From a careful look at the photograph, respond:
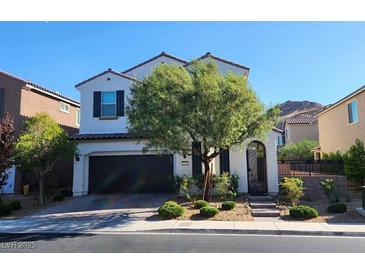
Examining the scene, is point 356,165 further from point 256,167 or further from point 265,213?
point 265,213

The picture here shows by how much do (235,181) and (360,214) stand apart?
5.65 m

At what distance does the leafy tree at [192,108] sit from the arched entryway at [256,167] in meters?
3.40

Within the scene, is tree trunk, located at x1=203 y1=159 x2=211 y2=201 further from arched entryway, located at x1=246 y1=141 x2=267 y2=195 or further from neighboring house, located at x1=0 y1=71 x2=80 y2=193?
neighboring house, located at x1=0 y1=71 x2=80 y2=193

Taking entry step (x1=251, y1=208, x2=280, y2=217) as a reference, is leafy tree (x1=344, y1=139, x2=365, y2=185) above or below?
above

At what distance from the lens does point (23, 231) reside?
10.9 m

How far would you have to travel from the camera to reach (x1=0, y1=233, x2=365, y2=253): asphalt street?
8227mm

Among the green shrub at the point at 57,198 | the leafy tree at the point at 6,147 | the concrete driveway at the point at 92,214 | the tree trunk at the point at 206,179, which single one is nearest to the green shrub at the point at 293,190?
the tree trunk at the point at 206,179

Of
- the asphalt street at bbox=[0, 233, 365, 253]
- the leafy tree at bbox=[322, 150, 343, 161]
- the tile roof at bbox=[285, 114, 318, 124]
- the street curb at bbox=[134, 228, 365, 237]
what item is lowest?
the asphalt street at bbox=[0, 233, 365, 253]

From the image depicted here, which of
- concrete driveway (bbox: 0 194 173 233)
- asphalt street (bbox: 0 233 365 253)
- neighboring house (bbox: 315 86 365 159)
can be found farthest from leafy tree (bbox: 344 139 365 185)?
concrete driveway (bbox: 0 194 173 233)

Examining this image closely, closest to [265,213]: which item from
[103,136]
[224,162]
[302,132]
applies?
[224,162]

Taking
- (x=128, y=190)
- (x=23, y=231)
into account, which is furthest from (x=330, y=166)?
(x=23, y=231)

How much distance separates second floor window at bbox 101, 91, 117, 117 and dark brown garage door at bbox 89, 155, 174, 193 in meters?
2.61

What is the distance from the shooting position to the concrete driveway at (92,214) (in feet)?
37.5

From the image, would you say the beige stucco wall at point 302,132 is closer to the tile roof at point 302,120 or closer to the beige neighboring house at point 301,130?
the beige neighboring house at point 301,130
